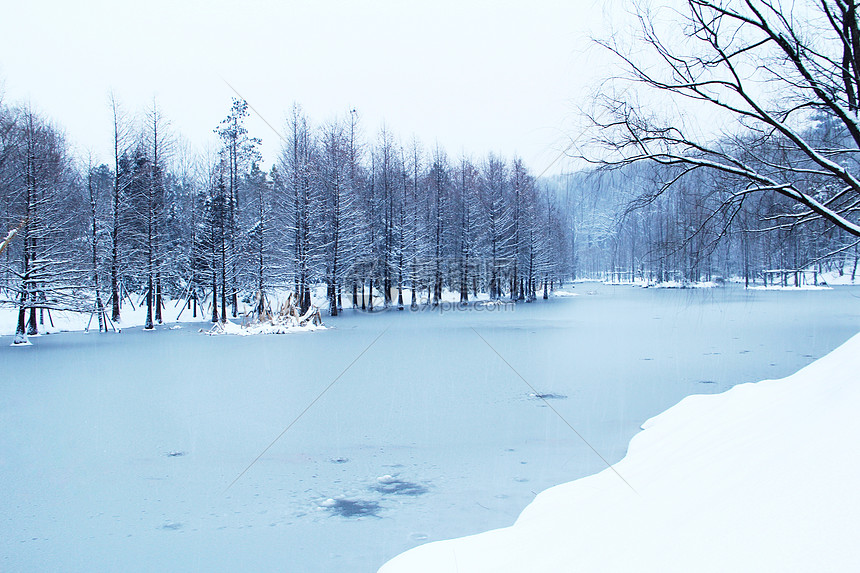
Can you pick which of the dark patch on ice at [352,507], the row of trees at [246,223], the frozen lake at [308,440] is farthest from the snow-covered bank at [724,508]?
the row of trees at [246,223]

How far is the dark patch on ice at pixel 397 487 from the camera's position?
5977 millimetres

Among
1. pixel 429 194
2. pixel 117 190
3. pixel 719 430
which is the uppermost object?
pixel 429 194

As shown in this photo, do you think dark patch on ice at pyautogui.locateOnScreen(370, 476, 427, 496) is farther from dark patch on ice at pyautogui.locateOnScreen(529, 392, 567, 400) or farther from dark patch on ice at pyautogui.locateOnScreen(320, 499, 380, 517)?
dark patch on ice at pyautogui.locateOnScreen(529, 392, 567, 400)

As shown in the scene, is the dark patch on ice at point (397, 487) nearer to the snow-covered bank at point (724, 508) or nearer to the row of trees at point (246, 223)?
the snow-covered bank at point (724, 508)

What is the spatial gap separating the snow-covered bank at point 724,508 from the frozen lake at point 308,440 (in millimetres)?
845

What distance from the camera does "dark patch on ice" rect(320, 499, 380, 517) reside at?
541 centimetres

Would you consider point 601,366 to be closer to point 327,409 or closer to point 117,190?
point 327,409

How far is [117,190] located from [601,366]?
2549 cm

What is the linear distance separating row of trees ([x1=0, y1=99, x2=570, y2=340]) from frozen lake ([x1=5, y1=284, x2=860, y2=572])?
8.78 m

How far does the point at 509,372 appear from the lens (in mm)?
13250

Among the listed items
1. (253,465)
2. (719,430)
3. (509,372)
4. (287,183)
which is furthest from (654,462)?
(287,183)

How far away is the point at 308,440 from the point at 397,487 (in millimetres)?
2360

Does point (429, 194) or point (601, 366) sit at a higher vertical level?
point (429, 194)

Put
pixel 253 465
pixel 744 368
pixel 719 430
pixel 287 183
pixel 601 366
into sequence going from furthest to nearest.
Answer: pixel 287 183, pixel 601 366, pixel 744 368, pixel 253 465, pixel 719 430
